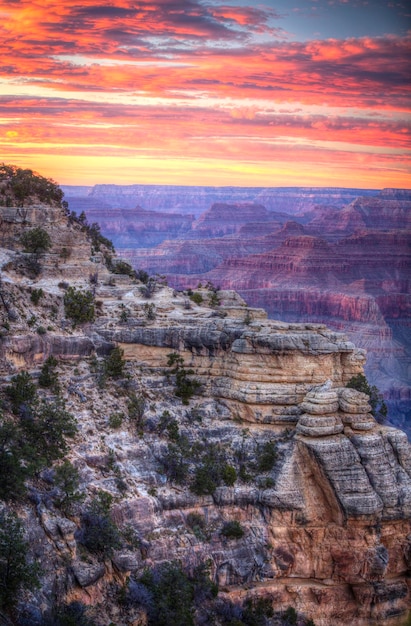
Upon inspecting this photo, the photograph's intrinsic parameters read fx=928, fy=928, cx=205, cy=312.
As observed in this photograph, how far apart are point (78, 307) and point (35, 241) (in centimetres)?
554

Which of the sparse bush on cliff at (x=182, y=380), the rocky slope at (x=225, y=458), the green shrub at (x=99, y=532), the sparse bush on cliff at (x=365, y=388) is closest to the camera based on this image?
the green shrub at (x=99, y=532)

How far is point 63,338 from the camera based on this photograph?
46531mm

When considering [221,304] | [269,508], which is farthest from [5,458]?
[221,304]

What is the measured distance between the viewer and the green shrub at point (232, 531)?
43031mm

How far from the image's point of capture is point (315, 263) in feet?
438

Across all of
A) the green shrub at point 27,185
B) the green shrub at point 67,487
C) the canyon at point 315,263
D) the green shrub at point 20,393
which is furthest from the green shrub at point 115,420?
the canyon at point 315,263

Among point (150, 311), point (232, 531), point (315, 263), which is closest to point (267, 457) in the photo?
point (232, 531)

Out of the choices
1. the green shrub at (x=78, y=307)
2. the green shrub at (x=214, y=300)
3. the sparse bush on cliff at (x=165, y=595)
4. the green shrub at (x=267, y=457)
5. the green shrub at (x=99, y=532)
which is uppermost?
the green shrub at (x=78, y=307)

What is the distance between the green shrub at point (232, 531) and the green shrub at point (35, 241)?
18.8 meters

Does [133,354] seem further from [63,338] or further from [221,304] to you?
[221,304]

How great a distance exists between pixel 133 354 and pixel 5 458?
13279 mm

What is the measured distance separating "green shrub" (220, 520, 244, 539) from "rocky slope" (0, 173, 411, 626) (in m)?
0.07

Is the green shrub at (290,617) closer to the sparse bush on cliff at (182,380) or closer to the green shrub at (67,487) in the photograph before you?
the green shrub at (67,487)

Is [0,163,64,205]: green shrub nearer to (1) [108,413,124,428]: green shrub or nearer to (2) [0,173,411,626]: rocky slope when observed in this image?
(2) [0,173,411,626]: rocky slope
